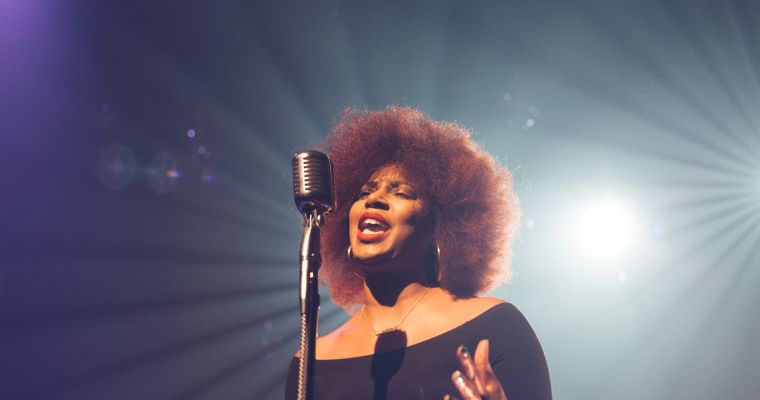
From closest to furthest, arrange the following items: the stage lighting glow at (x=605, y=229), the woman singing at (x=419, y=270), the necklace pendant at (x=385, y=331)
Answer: the woman singing at (x=419, y=270) → the necklace pendant at (x=385, y=331) → the stage lighting glow at (x=605, y=229)

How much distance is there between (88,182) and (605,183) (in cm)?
414

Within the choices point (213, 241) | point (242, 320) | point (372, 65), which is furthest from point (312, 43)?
point (242, 320)

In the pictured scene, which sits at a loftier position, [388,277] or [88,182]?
[88,182]

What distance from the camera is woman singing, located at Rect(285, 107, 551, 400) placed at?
2031 mm

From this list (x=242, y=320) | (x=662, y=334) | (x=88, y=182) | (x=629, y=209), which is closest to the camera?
(x=88, y=182)

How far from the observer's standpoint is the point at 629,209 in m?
4.95

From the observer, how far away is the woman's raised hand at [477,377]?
6.15ft

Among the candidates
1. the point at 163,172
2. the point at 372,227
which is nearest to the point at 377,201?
the point at 372,227

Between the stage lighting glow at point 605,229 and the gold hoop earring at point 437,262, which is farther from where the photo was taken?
the stage lighting glow at point 605,229

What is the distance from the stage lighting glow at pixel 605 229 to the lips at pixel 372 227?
2949mm

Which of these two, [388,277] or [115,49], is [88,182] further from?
[388,277]

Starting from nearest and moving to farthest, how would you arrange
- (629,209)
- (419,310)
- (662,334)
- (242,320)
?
(419,310) → (242,320) → (662,334) → (629,209)

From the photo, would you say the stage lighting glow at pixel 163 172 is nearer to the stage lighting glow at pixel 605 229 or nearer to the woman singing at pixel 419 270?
the woman singing at pixel 419 270

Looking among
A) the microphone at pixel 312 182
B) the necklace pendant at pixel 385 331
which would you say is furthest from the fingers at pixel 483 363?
the microphone at pixel 312 182
